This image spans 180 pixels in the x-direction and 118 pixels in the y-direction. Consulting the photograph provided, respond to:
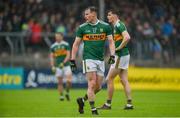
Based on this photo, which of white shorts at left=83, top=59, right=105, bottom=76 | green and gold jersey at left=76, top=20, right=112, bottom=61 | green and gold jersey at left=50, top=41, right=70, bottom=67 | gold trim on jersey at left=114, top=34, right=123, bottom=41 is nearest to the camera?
white shorts at left=83, top=59, right=105, bottom=76

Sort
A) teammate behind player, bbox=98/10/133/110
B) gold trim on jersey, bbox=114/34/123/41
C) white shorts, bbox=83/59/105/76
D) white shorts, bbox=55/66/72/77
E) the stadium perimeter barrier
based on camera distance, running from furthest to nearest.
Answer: the stadium perimeter barrier, white shorts, bbox=55/66/72/77, gold trim on jersey, bbox=114/34/123/41, teammate behind player, bbox=98/10/133/110, white shorts, bbox=83/59/105/76

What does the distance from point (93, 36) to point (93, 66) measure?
0.79m

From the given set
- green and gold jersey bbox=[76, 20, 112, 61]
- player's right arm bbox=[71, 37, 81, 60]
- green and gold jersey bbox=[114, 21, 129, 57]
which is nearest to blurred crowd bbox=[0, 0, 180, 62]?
green and gold jersey bbox=[114, 21, 129, 57]

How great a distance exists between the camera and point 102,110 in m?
18.6

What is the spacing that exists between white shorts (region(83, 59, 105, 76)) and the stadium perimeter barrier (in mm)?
15198

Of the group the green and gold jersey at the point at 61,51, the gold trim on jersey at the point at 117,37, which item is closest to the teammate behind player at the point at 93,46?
the gold trim on jersey at the point at 117,37

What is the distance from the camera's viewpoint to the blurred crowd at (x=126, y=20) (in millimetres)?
32625

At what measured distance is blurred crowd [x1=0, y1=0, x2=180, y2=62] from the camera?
32.6 m

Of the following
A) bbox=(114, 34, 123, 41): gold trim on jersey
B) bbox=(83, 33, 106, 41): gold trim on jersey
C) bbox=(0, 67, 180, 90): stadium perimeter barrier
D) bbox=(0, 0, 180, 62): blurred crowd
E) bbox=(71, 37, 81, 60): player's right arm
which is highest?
bbox=(0, 0, 180, 62): blurred crowd

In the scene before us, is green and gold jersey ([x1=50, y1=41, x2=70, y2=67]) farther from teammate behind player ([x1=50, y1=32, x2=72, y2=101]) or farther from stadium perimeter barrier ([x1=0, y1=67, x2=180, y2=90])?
stadium perimeter barrier ([x1=0, y1=67, x2=180, y2=90])

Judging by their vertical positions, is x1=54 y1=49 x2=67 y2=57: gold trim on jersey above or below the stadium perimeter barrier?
above

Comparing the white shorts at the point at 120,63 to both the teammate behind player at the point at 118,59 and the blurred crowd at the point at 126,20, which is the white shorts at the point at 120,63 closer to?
the teammate behind player at the point at 118,59

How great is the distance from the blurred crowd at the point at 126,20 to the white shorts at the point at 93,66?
48.7 feet

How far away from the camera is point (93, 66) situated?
17.4m
